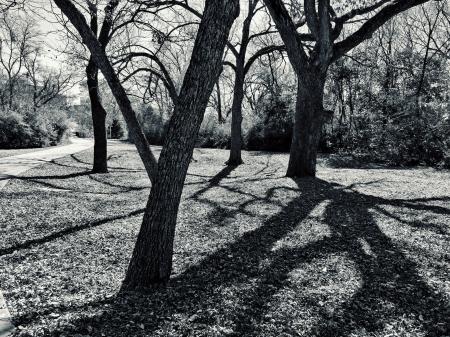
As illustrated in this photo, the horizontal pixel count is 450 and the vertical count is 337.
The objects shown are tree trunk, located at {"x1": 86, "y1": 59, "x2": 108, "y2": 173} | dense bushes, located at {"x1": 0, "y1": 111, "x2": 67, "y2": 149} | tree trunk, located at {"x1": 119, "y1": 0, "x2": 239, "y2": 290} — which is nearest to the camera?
tree trunk, located at {"x1": 119, "y1": 0, "x2": 239, "y2": 290}

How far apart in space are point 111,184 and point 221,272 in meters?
7.57

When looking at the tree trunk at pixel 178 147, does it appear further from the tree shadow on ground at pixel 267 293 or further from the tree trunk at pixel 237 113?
the tree trunk at pixel 237 113

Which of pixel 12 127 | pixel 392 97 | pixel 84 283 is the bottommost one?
pixel 84 283

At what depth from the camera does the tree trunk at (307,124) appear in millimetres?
9719

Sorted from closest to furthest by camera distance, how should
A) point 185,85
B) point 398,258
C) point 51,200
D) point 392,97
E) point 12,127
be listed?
point 185,85 < point 398,258 < point 51,200 < point 392,97 < point 12,127

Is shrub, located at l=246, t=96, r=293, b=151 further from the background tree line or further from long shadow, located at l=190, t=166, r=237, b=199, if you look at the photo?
long shadow, located at l=190, t=166, r=237, b=199

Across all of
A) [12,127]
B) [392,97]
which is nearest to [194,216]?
[392,97]

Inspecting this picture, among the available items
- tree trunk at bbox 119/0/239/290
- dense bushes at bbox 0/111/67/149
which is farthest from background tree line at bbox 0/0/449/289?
dense bushes at bbox 0/111/67/149

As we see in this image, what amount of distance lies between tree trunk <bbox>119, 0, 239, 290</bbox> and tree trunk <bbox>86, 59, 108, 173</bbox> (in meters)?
9.10

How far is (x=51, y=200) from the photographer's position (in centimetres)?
796

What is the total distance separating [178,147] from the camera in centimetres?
339

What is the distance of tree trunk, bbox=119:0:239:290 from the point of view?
10.6ft

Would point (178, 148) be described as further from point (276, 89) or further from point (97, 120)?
point (276, 89)

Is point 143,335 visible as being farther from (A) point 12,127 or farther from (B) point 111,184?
(A) point 12,127
